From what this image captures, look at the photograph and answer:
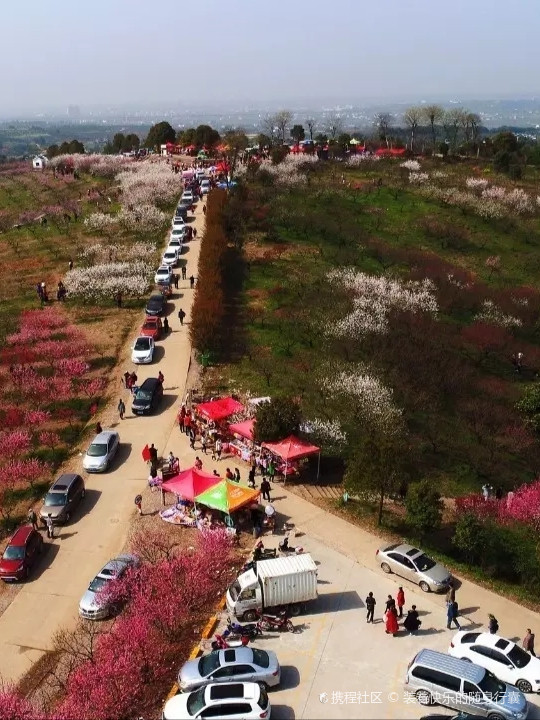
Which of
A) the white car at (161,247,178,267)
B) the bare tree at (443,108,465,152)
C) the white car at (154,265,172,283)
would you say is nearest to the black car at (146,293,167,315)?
the white car at (154,265,172,283)

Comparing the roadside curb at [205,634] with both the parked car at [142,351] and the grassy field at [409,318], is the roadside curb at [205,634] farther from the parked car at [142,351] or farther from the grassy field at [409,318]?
the parked car at [142,351]

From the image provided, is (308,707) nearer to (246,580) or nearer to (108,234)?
(246,580)

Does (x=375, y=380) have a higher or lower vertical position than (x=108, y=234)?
lower

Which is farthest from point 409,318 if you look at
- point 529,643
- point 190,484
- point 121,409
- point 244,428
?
point 529,643

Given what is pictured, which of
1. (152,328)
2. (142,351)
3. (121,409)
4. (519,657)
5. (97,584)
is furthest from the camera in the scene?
(152,328)

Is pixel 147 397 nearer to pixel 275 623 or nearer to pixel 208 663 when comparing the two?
pixel 275 623

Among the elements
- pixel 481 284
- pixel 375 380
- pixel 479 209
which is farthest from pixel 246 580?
pixel 479 209
